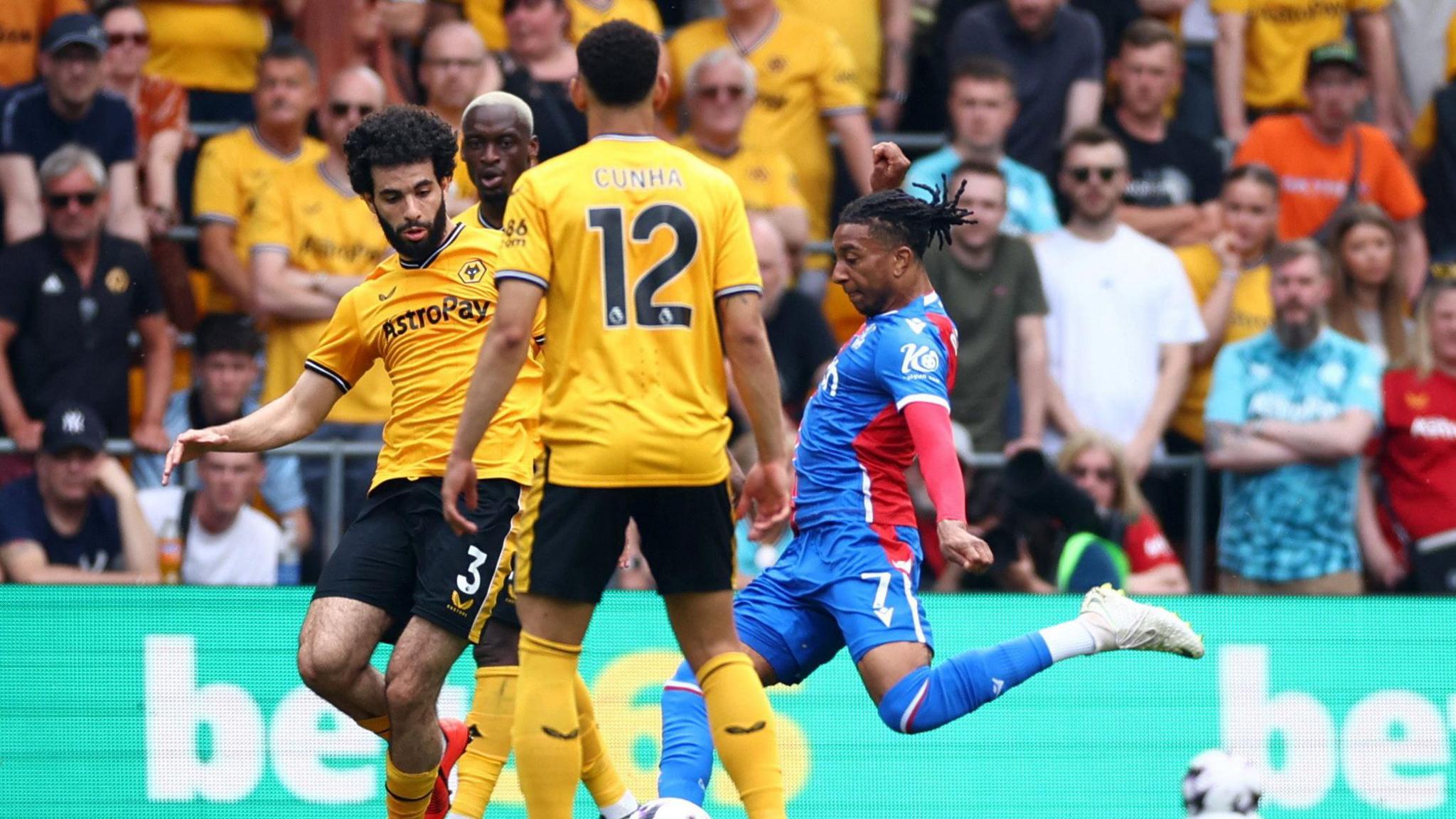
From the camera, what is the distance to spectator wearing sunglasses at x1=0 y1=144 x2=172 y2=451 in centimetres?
1088

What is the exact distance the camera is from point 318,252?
11.2 metres

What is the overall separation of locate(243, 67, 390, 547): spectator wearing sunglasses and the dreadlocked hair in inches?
175

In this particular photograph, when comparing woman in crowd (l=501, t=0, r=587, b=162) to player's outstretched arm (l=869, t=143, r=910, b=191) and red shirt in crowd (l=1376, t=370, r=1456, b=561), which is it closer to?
player's outstretched arm (l=869, t=143, r=910, b=191)

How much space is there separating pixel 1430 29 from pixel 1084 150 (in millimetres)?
3381

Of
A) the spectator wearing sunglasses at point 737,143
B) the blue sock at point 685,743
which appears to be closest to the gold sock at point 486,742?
the blue sock at point 685,743

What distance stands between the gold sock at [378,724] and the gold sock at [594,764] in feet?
2.37

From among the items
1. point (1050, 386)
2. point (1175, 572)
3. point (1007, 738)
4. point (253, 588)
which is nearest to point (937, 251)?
point (1050, 386)

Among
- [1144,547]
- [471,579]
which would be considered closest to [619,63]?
[471,579]

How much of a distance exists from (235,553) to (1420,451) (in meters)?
6.26

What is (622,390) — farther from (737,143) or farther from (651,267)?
(737,143)

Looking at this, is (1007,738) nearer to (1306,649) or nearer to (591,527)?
(1306,649)

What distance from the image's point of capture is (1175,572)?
1072 cm

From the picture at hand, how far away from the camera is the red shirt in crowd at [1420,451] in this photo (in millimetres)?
11430

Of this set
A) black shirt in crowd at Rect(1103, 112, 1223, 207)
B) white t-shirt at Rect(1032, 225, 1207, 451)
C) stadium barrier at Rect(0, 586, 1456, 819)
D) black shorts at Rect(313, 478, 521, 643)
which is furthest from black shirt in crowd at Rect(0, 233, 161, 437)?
black shirt in crowd at Rect(1103, 112, 1223, 207)
